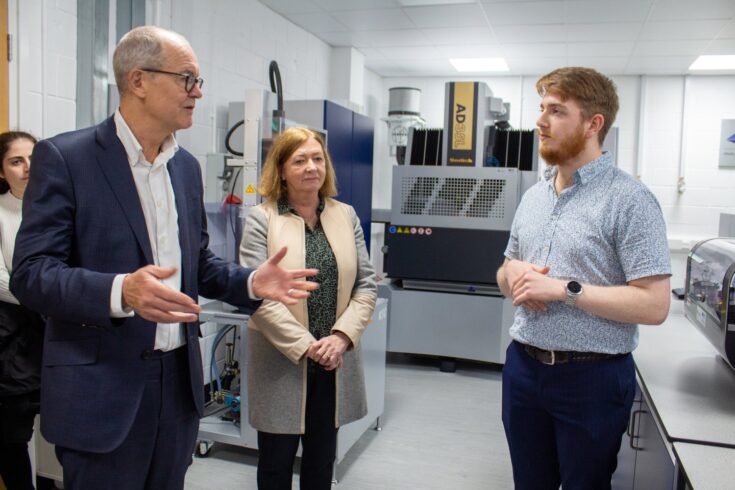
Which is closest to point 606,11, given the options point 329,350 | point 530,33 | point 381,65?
point 530,33

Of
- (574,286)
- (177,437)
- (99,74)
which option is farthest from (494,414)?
(99,74)

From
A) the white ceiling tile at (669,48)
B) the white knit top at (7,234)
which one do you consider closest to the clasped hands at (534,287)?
the white knit top at (7,234)

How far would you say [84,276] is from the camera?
1.01 metres

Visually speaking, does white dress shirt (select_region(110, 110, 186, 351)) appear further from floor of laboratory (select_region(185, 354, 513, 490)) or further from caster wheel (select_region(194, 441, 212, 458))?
caster wheel (select_region(194, 441, 212, 458))

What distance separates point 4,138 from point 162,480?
1388mm

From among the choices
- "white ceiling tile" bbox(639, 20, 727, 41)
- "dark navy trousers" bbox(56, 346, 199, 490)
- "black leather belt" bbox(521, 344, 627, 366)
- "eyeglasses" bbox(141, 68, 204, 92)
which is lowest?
"dark navy trousers" bbox(56, 346, 199, 490)

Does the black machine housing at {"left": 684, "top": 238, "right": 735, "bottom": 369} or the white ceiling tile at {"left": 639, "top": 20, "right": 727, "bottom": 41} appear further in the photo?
the white ceiling tile at {"left": 639, "top": 20, "right": 727, "bottom": 41}

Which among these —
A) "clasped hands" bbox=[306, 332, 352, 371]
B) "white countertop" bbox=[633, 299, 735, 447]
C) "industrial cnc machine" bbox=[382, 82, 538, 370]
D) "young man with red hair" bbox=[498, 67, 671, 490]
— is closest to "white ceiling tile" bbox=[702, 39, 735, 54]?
"industrial cnc machine" bbox=[382, 82, 538, 370]

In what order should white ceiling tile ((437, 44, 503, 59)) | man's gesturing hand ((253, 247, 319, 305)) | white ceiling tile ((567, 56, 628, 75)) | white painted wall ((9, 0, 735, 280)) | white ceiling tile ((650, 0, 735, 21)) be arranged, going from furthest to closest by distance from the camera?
white ceiling tile ((567, 56, 628, 75)) < white ceiling tile ((437, 44, 503, 59)) < white ceiling tile ((650, 0, 735, 21)) < white painted wall ((9, 0, 735, 280)) < man's gesturing hand ((253, 247, 319, 305))

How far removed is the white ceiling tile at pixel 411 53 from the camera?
546 centimetres

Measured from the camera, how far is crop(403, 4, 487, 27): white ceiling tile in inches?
167

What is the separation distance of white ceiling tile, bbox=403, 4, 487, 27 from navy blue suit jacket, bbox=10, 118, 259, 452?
11.7 ft

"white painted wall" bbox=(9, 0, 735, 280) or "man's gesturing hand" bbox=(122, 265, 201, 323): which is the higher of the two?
"white painted wall" bbox=(9, 0, 735, 280)

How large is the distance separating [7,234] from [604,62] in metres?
5.43
